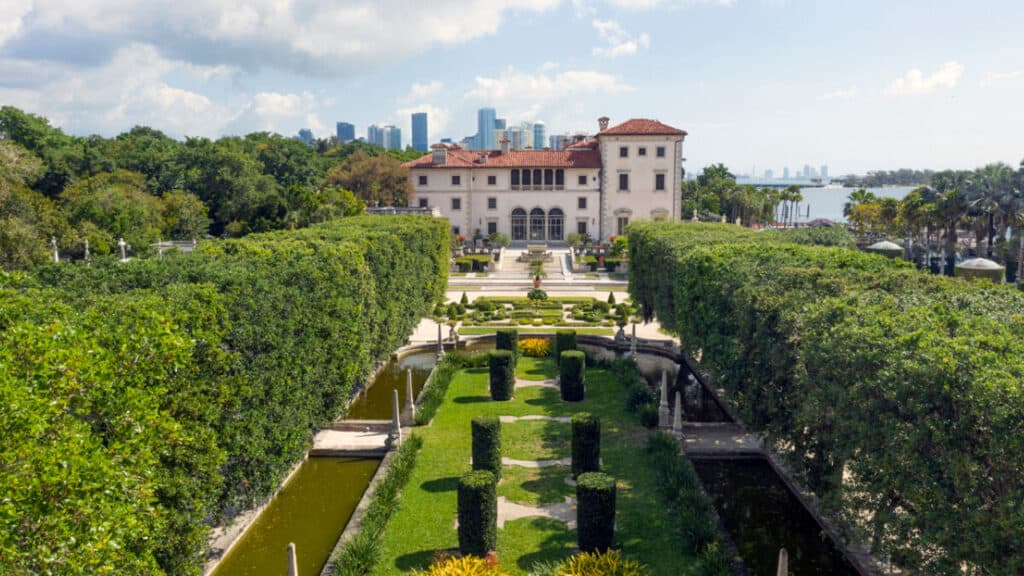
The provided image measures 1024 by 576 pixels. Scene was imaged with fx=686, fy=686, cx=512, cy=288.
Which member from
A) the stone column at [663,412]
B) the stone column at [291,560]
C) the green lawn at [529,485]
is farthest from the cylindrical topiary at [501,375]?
the stone column at [291,560]

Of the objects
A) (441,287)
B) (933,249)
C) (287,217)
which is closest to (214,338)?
(441,287)

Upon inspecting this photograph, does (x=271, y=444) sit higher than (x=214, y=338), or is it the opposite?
(x=214, y=338)

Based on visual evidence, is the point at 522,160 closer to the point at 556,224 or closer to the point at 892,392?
the point at 556,224

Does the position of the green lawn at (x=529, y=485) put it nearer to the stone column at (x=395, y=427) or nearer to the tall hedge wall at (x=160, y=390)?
the stone column at (x=395, y=427)

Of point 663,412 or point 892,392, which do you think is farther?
point 663,412

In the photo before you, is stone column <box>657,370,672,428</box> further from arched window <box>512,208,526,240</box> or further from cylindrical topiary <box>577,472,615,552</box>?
arched window <box>512,208,526,240</box>

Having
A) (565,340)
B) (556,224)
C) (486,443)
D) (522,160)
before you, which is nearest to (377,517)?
(486,443)

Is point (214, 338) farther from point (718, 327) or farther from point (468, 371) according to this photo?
point (468, 371)
